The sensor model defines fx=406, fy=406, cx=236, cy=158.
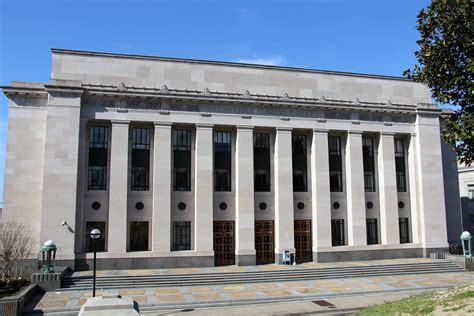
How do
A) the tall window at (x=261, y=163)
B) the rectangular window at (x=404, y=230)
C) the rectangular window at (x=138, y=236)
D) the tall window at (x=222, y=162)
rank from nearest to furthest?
the rectangular window at (x=138, y=236) → the tall window at (x=222, y=162) → the tall window at (x=261, y=163) → the rectangular window at (x=404, y=230)

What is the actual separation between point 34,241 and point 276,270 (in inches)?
712

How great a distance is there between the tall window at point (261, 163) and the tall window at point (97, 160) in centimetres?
1212

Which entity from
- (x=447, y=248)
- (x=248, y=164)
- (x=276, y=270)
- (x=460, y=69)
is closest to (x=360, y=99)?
(x=248, y=164)

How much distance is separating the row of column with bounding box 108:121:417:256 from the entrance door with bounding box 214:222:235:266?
82 centimetres

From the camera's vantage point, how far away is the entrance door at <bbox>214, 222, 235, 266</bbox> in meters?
32.8

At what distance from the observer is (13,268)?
28.2 m

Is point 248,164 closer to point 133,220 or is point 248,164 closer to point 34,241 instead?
point 133,220

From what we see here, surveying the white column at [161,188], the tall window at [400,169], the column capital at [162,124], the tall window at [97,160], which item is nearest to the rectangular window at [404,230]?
the tall window at [400,169]

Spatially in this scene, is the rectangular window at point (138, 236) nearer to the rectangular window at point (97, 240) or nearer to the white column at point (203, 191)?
the rectangular window at point (97, 240)

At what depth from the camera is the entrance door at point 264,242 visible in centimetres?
3384

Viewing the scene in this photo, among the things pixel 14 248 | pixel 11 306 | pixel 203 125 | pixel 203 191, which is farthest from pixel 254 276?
pixel 14 248

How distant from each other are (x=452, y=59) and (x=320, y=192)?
63.3ft

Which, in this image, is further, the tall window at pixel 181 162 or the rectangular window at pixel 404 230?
the rectangular window at pixel 404 230

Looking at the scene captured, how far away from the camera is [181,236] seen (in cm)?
3231
